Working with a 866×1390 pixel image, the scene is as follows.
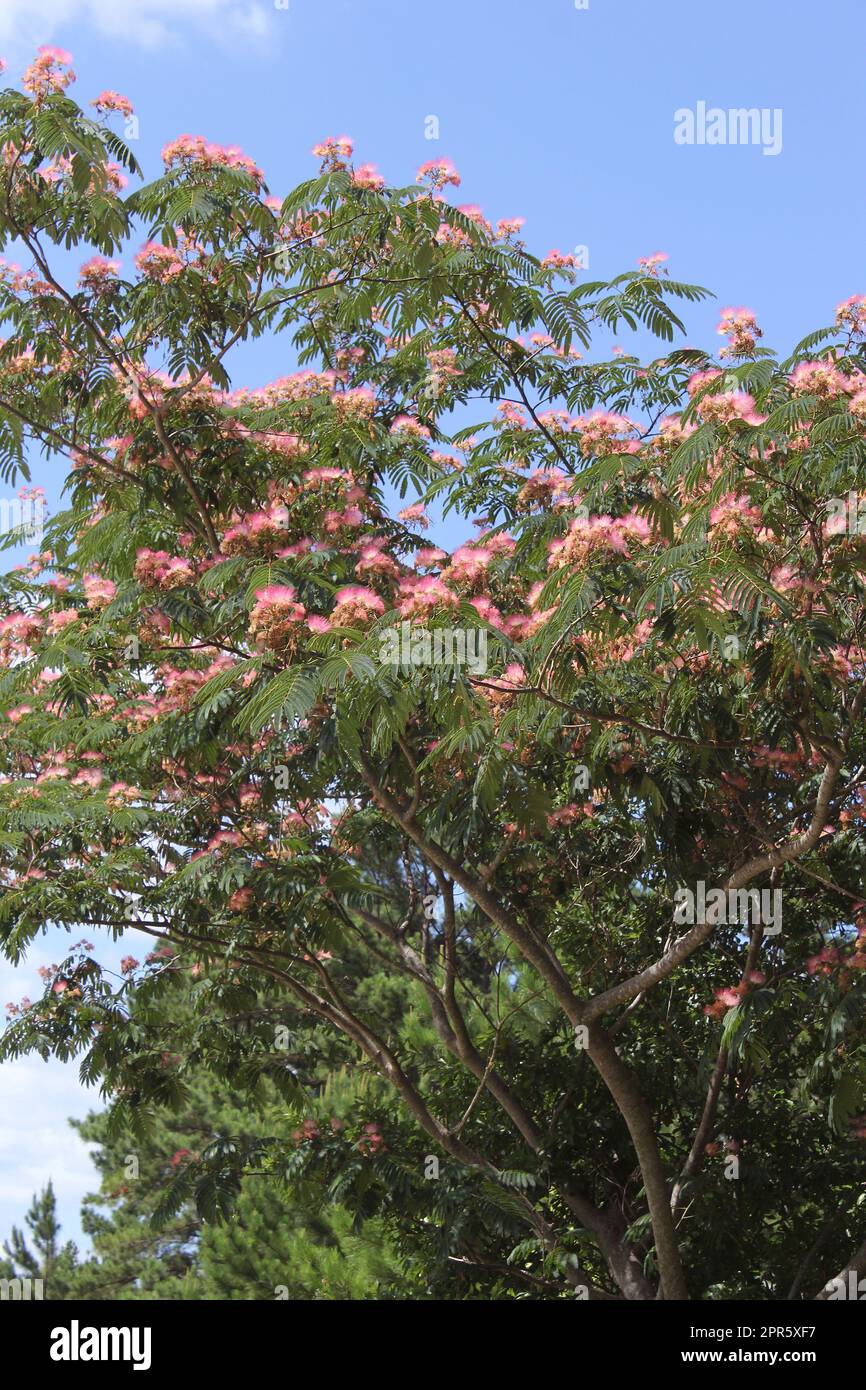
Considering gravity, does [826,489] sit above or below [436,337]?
below

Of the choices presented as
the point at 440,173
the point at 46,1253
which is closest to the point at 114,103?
the point at 440,173

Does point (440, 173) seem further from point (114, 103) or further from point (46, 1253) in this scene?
point (46, 1253)

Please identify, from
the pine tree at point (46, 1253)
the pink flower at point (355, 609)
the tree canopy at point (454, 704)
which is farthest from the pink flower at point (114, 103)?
the pine tree at point (46, 1253)

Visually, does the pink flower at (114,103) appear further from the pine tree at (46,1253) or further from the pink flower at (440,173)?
the pine tree at (46,1253)

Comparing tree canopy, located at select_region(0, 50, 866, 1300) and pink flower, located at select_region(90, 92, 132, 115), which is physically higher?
pink flower, located at select_region(90, 92, 132, 115)

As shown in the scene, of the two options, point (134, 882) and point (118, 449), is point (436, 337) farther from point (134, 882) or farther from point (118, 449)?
point (134, 882)

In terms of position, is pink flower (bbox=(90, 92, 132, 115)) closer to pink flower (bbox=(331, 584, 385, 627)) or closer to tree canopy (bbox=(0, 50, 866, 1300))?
tree canopy (bbox=(0, 50, 866, 1300))

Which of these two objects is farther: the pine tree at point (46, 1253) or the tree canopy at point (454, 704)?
the pine tree at point (46, 1253)

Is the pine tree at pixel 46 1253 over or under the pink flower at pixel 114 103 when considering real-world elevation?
under

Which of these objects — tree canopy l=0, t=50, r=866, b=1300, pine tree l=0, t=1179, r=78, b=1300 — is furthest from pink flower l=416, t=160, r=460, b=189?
pine tree l=0, t=1179, r=78, b=1300

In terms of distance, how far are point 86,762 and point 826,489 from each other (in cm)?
559

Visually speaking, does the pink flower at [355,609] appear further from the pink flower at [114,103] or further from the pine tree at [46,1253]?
the pine tree at [46,1253]
